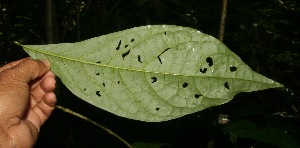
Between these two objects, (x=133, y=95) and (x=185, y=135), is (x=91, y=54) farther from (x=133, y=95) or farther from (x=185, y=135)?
(x=185, y=135)

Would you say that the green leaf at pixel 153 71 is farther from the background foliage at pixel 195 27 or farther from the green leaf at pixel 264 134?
the background foliage at pixel 195 27

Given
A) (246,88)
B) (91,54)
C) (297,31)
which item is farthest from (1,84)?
(297,31)

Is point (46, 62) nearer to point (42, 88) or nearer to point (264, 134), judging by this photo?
point (42, 88)

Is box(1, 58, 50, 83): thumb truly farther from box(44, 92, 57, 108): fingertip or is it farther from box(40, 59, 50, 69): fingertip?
box(44, 92, 57, 108): fingertip

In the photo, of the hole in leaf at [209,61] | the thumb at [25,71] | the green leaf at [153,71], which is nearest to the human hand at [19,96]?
the thumb at [25,71]

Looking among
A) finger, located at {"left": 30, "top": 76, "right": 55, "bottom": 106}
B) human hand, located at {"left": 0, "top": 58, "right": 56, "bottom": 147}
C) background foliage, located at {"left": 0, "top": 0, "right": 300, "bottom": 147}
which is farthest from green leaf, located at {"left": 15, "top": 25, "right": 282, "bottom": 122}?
background foliage, located at {"left": 0, "top": 0, "right": 300, "bottom": 147}
